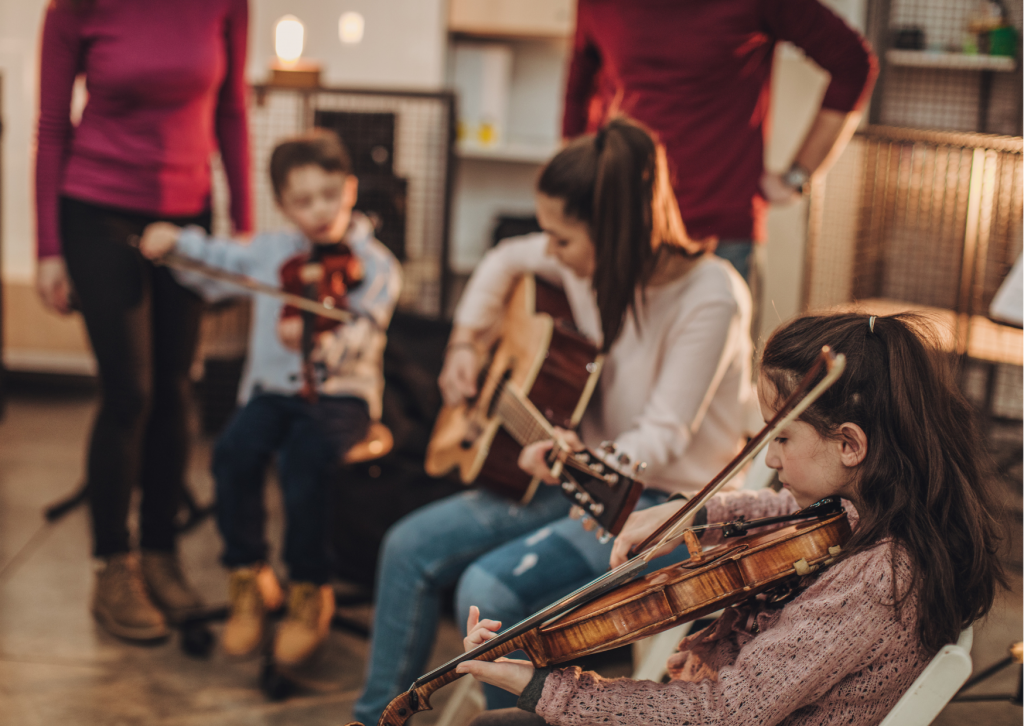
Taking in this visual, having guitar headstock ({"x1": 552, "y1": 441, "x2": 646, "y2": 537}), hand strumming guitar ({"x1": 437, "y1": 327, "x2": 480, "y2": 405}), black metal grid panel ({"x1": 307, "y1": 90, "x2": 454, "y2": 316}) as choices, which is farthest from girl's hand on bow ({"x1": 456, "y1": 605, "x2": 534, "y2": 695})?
black metal grid panel ({"x1": 307, "y1": 90, "x2": 454, "y2": 316})

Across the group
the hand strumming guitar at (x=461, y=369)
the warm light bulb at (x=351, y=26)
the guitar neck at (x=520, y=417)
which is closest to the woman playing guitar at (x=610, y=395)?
the guitar neck at (x=520, y=417)

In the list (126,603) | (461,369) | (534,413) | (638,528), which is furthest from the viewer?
(126,603)

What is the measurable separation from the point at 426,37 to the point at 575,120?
1442 millimetres

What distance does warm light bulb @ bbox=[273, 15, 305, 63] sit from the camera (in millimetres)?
3086

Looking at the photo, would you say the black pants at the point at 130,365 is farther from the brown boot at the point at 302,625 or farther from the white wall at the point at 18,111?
the white wall at the point at 18,111

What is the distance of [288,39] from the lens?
309 cm

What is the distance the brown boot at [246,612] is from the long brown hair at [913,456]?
134cm

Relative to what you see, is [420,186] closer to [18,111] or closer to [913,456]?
[18,111]

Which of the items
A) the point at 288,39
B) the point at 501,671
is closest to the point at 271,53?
the point at 288,39

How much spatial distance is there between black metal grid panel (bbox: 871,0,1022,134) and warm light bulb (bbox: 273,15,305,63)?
1917mm

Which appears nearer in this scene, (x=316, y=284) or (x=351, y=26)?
(x=316, y=284)

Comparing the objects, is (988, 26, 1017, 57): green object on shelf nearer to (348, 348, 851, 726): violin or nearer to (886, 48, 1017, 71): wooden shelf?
(886, 48, 1017, 71): wooden shelf

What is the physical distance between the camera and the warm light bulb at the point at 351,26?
3.53 m

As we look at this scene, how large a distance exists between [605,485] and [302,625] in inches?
Answer: 37.3
